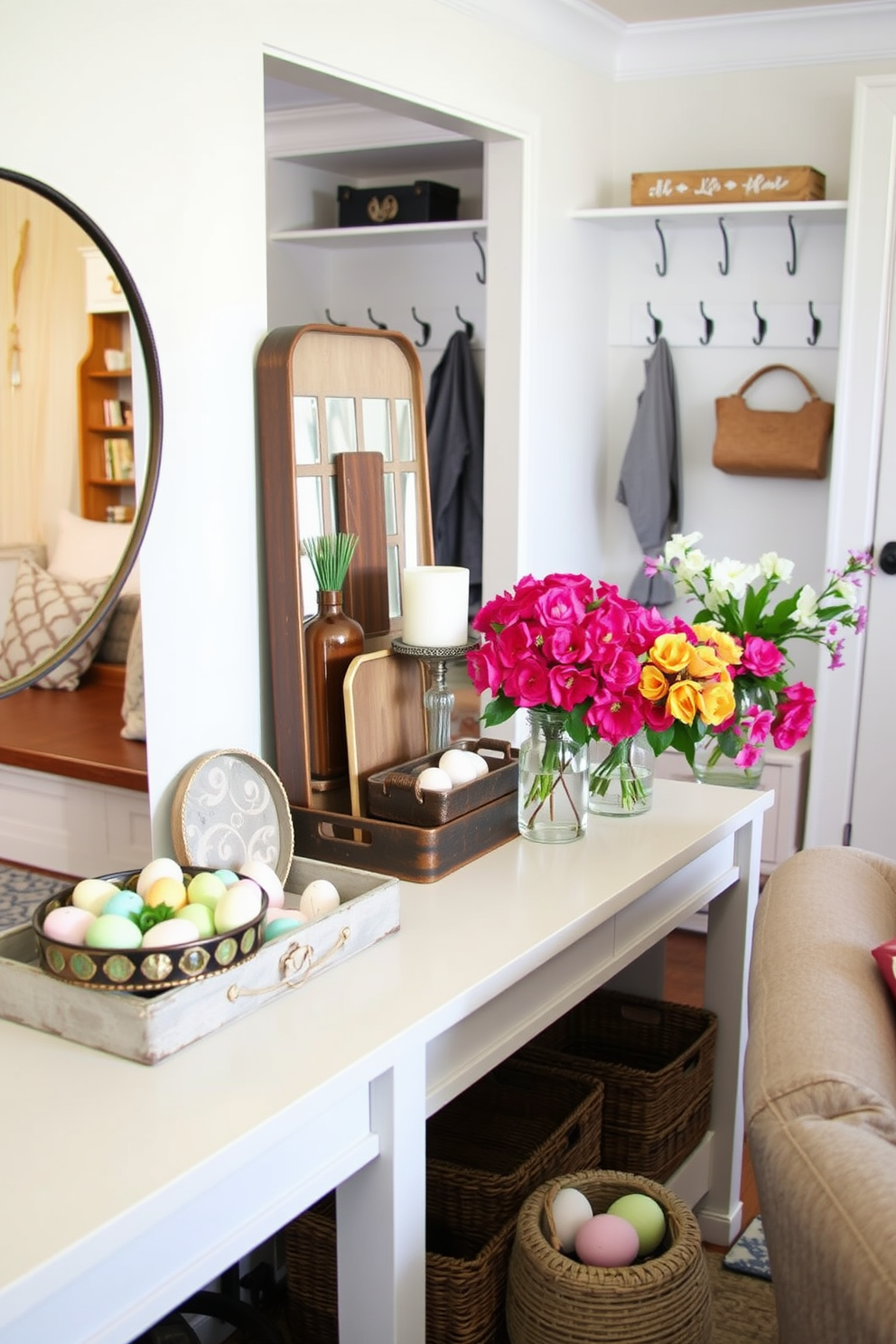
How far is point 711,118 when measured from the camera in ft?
11.9

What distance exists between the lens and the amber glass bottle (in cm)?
197

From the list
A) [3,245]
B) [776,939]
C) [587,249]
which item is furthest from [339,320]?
[776,939]

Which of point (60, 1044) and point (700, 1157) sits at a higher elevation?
point (60, 1044)

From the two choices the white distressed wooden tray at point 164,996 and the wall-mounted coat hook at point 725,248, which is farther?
the wall-mounted coat hook at point 725,248

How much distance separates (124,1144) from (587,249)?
298 centimetres

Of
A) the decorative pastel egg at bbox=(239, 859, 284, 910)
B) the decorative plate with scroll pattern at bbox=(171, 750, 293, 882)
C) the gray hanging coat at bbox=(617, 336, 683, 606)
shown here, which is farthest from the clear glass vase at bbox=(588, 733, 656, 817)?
the gray hanging coat at bbox=(617, 336, 683, 606)

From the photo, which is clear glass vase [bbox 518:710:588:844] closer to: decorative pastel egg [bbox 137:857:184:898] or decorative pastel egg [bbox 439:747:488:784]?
decorative pastel egg [bbox 439:747:488:784]

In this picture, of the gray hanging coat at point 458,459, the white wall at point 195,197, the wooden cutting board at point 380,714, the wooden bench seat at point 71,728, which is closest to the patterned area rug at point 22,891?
the wooden bench seat at point 71,728

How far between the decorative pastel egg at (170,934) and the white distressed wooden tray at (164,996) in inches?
1.9

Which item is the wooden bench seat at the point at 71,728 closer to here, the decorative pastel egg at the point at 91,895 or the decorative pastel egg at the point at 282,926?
the decorative pastel egg at the point at 91,895

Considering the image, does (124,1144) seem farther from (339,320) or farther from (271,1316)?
(339,320)

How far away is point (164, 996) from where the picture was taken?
4.21 ft

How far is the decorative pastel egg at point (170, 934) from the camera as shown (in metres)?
1.33

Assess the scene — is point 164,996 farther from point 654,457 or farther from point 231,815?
point 654,457
